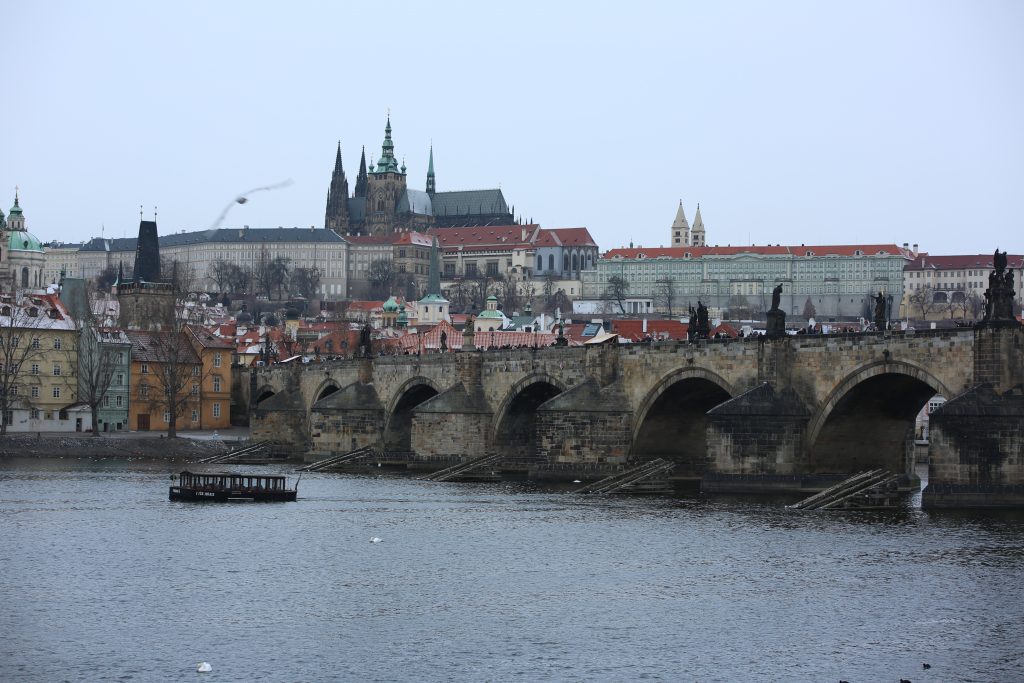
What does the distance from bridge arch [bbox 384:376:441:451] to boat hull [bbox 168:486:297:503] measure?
2242 cm

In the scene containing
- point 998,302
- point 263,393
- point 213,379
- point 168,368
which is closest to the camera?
point 998,302

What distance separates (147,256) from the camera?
137500 mm

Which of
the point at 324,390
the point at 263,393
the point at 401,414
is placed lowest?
the point at 401,414

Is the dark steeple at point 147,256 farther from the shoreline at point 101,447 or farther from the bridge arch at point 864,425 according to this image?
the bridge arch at point 864,425

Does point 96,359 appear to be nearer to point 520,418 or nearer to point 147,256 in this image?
point 520,418

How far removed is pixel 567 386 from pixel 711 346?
10064 mm

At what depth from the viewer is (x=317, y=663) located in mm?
31125

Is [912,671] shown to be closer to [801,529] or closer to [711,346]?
[801,529]

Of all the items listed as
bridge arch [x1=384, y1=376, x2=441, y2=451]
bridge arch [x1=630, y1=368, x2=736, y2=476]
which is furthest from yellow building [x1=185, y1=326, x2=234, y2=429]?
bridge arch [x1=630, y1=368, x2=736, y2=476]

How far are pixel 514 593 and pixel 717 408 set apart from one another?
18.0 metres

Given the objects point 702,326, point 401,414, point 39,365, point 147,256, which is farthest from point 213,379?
point 702,326

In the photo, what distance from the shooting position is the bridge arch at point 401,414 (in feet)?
271

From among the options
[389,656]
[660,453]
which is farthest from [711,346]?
[389,656]

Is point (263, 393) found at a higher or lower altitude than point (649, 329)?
lower
